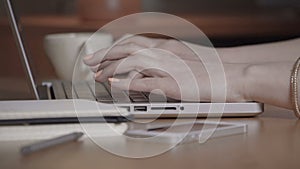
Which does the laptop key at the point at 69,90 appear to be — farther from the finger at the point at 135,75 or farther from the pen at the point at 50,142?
the pen at the point at 50,142

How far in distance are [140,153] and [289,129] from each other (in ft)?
0.81

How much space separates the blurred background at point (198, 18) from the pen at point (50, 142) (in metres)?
1.59

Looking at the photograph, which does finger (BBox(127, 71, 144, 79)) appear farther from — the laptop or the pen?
the pen

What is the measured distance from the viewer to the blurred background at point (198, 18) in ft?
7.55

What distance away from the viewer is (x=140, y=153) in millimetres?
606

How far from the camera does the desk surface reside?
559mm

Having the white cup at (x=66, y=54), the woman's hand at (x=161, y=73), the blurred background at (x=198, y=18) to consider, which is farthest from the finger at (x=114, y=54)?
the blurred background at (x=198, y=18)

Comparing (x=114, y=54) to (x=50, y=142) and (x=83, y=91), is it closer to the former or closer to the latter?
(x=83, y=91)

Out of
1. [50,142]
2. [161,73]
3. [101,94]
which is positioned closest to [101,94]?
[101,94]

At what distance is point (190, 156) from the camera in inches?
23.3

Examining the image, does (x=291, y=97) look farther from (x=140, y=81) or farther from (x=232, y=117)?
(x=140, y=81)

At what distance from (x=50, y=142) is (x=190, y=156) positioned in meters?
0.16

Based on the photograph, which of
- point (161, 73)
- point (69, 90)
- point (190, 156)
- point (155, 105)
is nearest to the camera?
point (190, 156)

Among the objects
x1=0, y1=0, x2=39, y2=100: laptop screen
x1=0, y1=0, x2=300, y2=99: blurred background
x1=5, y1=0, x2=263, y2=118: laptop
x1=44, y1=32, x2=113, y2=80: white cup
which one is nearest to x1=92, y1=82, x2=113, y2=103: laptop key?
x1=5, y1=0, x2=263, y2=118: laptop
